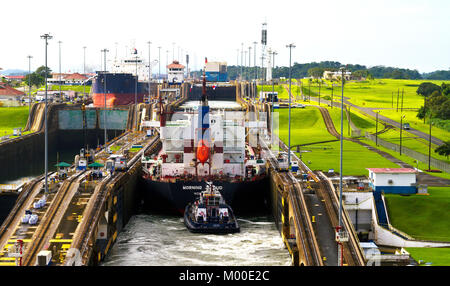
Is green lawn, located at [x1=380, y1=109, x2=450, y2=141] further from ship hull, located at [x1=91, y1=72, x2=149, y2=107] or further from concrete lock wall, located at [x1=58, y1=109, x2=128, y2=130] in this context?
ship hull, located at [x1=91, y1=72, x2=149, y2=107]

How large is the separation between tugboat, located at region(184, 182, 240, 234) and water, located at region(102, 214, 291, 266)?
2.15 feet

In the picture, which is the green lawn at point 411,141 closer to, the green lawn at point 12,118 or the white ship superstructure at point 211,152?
the white ship superstructure at point 211,152

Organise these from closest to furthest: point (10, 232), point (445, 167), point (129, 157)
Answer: point (10, 232), point (445, 167), point (129, 157)

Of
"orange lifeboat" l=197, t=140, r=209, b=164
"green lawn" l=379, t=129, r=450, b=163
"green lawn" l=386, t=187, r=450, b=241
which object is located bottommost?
"green lawn" l=386, t=187, r=450, b=241

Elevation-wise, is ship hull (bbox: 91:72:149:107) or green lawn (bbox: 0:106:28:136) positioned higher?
ship hull (bbox: 91:72:149:107)

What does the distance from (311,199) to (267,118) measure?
7452cm

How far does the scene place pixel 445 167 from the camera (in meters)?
71.8

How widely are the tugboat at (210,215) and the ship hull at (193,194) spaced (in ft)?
5.08

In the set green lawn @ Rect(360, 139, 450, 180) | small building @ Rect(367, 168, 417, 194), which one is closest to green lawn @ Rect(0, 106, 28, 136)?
green lawn @ Rect(360, 139, 450, 180)

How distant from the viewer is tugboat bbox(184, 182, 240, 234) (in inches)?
2186

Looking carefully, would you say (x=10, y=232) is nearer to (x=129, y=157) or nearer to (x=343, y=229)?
(x=343, y=229)

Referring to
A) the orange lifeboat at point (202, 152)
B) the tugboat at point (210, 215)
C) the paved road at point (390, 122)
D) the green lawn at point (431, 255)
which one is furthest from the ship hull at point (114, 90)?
the green lawn at point (431, 255)

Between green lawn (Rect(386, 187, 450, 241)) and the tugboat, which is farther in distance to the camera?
the tugboat
